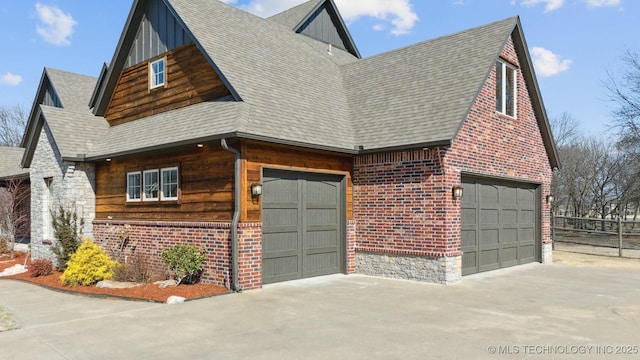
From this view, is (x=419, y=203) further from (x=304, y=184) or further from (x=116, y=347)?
(x=116, y=347)

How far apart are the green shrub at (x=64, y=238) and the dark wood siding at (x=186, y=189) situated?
2.93 ft

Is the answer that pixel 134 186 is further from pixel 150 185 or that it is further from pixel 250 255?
pixel 250 255

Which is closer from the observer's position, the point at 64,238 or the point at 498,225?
the point at 64,238

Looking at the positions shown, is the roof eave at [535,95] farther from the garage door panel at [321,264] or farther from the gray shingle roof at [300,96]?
the garage door panel at [321,264]

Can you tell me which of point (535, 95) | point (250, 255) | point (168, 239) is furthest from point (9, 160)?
point (535, 95)

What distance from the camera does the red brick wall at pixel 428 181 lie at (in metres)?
10.7

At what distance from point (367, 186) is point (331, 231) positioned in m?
1.46

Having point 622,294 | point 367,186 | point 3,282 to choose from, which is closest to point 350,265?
point 367,186

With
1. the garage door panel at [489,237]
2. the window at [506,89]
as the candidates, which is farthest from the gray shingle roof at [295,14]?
the garage door panel at [489,237]

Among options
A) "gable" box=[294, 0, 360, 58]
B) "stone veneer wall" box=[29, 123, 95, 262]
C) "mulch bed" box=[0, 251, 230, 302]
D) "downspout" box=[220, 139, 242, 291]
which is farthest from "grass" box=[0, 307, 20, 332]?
"gable" box=[294, 0, 360, 58]

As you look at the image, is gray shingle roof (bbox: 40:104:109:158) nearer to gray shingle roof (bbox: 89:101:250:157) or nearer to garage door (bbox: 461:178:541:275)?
gray shingle roof (bbox: 89:101:250:157)

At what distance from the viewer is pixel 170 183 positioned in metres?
11.6

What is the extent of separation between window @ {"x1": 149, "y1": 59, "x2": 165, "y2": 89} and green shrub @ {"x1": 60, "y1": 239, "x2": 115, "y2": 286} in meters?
4.96

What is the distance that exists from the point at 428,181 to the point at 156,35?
8.53m
